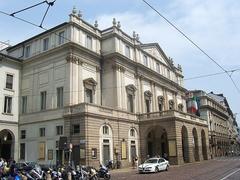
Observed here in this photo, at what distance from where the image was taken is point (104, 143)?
118 feet

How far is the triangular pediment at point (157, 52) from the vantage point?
52.3 m

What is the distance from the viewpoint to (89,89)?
39.8 m

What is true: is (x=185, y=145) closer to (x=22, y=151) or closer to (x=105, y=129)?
(x=105, y=129)

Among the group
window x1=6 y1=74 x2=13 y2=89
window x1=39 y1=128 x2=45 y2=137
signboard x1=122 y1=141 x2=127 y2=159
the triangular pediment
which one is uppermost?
the triangular pediment

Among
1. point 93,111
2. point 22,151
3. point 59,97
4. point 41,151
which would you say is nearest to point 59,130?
point 41,151

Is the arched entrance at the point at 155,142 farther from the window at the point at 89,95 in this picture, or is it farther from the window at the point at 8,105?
the window at the point at 8,105

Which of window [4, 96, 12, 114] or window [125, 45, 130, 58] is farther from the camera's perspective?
window [125, 45, 130, 58]

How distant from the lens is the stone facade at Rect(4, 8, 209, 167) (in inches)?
1377

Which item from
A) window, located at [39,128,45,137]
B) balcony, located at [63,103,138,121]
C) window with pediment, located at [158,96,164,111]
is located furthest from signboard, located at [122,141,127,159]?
window with pediment, located at [158,96,164,111]

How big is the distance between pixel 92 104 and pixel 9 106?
12.6m

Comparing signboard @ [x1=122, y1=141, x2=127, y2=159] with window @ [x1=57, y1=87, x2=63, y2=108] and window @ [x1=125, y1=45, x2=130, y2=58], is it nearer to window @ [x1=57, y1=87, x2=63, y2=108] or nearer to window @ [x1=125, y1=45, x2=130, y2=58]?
window @ [x1=57, y1=87, x2=63, y2=108]

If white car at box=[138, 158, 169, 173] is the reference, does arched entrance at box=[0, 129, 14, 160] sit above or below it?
above

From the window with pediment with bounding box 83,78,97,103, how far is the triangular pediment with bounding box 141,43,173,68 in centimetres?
1460

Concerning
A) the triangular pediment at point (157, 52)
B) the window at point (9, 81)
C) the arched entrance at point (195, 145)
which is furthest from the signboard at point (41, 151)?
the triangular pediment at point (157, 52)
